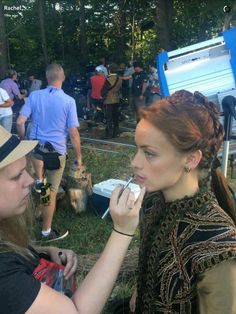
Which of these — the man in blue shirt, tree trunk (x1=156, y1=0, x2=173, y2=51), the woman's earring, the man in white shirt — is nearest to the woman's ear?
the woman's earring

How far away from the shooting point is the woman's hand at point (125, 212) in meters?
1.41

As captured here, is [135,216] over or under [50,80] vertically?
under

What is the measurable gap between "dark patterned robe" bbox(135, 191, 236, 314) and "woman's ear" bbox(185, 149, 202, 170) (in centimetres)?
11

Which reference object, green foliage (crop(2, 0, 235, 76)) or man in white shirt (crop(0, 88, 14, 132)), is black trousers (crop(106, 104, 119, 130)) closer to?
man in white shirt (crop(0, 88, 14, 132))

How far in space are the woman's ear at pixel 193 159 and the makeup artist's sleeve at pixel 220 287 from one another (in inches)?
15.0

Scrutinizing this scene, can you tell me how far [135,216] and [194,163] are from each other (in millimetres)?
313

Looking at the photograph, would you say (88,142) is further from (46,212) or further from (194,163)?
(194,163)

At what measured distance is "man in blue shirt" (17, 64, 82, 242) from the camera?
4500mm

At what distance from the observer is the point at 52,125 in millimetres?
4586

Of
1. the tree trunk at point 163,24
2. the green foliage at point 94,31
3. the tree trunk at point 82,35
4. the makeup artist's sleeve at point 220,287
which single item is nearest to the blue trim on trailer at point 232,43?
the makeup artist's sleeve at point 220,287

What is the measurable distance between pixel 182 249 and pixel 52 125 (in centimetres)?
334

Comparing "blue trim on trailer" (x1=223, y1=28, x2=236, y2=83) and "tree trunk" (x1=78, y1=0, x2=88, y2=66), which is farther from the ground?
"tree trunk" (x1=78, y1=0, x2=88, y2=66)

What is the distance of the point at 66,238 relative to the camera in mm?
4508

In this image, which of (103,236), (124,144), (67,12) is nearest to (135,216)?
(103,236)
